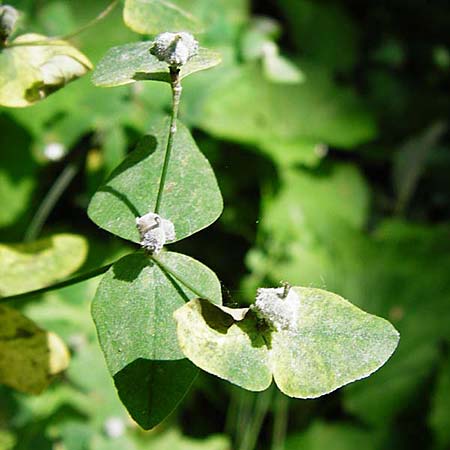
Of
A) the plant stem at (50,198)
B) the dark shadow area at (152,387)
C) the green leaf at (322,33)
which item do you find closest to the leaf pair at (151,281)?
the dark shadow area at (152,387)

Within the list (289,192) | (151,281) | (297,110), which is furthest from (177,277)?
(297,110)

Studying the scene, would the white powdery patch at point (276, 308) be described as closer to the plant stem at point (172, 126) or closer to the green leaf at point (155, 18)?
the plant stem at point (172, 126)

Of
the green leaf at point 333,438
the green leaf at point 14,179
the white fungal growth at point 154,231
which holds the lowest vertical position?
the green leaf at point 333,438

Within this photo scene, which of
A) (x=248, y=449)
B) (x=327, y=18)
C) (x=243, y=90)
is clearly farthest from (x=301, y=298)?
(x=327, y=18)

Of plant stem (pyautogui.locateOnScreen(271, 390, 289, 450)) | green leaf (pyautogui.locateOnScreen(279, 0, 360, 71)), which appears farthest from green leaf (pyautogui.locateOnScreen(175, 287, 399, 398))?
green leaf (pyautogui.locateOnScreen(279, 0, 360, 71))

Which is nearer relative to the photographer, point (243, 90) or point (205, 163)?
point (205, 163)

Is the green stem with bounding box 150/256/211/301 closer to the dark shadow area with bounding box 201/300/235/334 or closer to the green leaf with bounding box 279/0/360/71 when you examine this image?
the dark shadow area with bounding box 201/300/235/334

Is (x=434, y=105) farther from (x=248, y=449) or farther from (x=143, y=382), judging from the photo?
(x=143, y=382)
